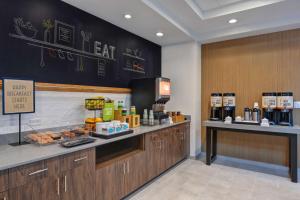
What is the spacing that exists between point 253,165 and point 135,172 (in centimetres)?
254

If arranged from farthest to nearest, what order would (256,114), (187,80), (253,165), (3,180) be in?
(187,80) < (253,165) < (256,114) < (3,180)

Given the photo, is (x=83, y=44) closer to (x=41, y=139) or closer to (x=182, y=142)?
(x=41, y=139)

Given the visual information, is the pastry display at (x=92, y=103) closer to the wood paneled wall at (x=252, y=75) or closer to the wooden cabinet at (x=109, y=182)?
the wooden cabinet at (x=109, y=182)

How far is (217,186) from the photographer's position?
2.72 m

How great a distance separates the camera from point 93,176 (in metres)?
1.86

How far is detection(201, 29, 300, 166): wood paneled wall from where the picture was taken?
129 inches

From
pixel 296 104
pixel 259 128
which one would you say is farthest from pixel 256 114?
pixel 296 104

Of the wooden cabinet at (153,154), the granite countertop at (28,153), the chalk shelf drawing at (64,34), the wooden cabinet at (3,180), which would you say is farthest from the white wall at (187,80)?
the wooden cabinet at (3,180)

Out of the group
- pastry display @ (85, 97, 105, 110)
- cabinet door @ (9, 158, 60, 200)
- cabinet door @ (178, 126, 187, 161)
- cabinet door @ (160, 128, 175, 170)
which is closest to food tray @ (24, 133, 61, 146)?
cabinet door @ (9, 158, 60, 200)

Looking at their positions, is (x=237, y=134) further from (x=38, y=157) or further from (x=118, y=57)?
(x=38, y=157)

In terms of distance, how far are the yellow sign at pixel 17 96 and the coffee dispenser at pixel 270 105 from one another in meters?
3.57

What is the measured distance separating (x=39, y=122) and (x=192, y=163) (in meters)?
2.84

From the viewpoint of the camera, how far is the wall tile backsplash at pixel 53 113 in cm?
192

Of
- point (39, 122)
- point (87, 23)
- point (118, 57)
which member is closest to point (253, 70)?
point (118, 57)
